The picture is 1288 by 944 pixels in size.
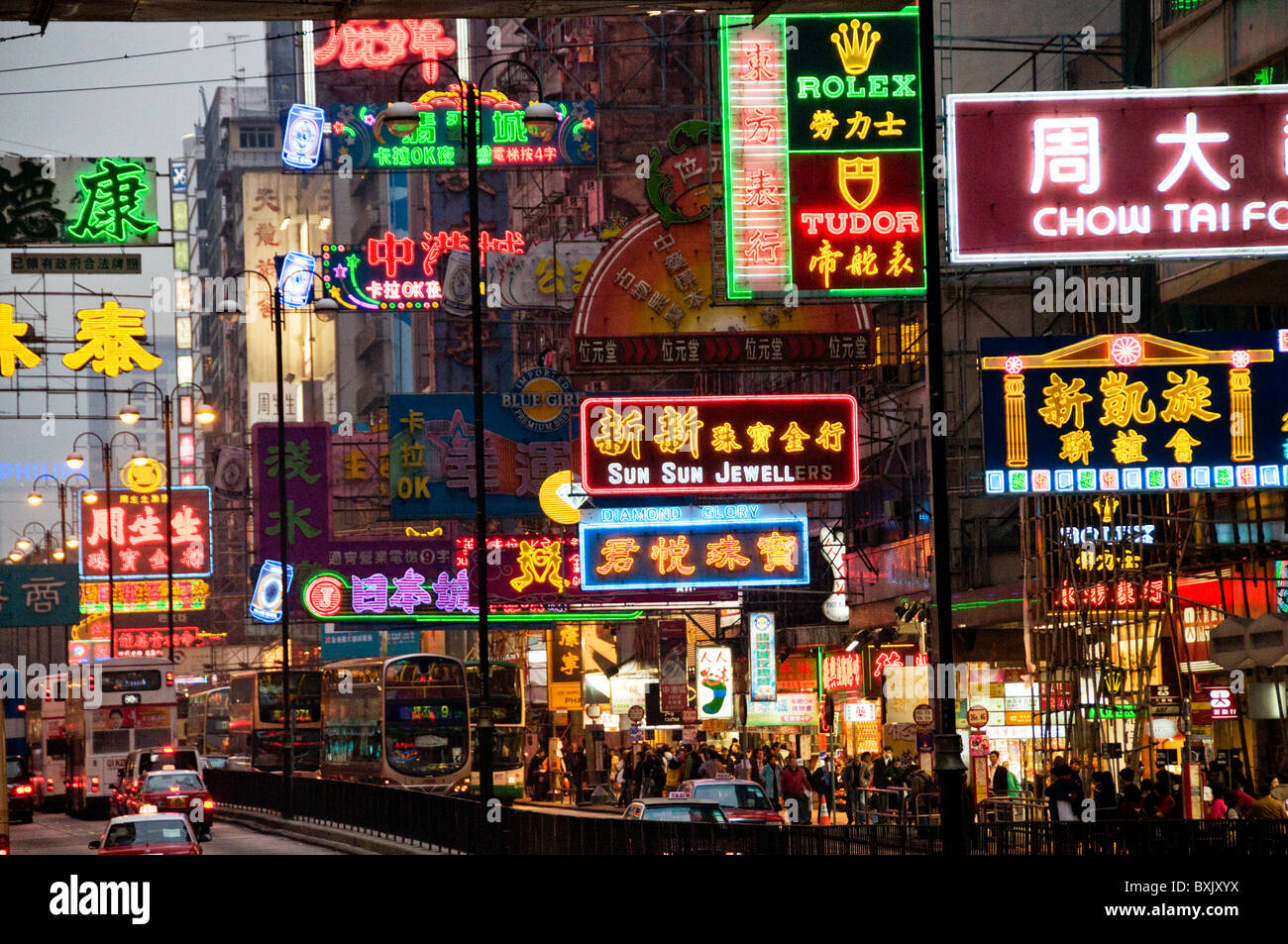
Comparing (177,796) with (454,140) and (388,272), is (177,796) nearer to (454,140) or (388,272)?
(388,272)

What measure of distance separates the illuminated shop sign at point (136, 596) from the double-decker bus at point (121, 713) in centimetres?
2323

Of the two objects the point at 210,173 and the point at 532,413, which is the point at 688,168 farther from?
the point at 210,173

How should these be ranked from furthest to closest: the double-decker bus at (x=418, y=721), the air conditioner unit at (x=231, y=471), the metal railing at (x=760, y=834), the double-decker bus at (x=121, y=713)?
1. the air conditioner unit at (x=231, y=471)
2. the double-decker bus at (x=121, y=713)
3. the double-decker bus at (x=418, y=721)
4. the metal railing at (x=760, y=834)

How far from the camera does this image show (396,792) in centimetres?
3328

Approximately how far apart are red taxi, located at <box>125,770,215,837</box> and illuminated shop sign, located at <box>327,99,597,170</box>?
1489 centimetres

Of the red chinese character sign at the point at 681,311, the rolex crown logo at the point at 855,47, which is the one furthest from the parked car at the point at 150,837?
the rolex crown logo at the point at 855,47

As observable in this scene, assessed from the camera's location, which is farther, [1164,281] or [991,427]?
[1164,281]

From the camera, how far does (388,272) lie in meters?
45.8

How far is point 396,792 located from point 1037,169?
1745cm

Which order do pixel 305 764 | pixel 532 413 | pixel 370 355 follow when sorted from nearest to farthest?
pixel 532 413
pixel 305 764
pixel 370 355

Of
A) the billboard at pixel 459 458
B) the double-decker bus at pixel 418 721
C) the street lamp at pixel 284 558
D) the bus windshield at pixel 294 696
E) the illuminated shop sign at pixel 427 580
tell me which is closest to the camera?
the double-decker bus at pixel 418 721

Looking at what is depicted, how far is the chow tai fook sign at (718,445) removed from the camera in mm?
32156

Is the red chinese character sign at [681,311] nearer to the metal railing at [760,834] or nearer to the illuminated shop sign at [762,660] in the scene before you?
the metal railing at [760,834]

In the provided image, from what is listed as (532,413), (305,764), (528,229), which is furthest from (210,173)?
(532,413)
